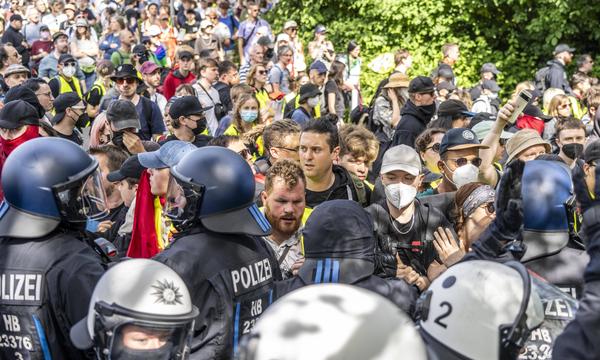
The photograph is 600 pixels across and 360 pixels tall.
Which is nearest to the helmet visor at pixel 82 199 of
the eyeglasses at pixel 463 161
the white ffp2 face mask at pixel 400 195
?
the white ffp2 face mask at pixel 400 195

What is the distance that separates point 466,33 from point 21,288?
17.4m

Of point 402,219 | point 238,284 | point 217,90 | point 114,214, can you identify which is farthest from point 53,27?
point 238,284

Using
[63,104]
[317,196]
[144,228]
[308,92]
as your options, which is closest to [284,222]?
[317,196]

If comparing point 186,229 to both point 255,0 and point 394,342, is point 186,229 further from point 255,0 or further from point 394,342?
point 255,0

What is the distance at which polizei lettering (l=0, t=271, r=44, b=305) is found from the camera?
165 inches

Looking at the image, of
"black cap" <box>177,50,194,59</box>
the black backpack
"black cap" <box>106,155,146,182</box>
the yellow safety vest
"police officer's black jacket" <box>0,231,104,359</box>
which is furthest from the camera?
the black backpack

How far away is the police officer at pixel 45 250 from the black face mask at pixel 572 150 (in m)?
5.60

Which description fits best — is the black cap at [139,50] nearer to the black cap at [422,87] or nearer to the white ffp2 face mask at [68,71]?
the white ffp2 face mask at [68,71]

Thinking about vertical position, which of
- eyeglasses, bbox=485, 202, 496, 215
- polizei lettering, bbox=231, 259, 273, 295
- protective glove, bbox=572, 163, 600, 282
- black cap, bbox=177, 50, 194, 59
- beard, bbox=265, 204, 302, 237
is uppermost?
protective glove, bbox=572, 163, 600, 282

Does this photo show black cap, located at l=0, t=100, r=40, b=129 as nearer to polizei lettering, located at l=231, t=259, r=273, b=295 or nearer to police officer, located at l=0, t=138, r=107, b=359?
police officer, located at l=0, t=138, r=107, b=359

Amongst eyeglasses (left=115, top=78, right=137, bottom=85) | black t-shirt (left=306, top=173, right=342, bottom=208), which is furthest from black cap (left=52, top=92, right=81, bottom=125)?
black t-shirt (left=306, top=173, right=342, bottom=208)

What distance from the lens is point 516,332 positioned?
2.99 metres

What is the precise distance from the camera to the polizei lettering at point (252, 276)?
439 centimetres

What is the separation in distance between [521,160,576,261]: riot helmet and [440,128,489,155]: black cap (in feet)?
9.84
